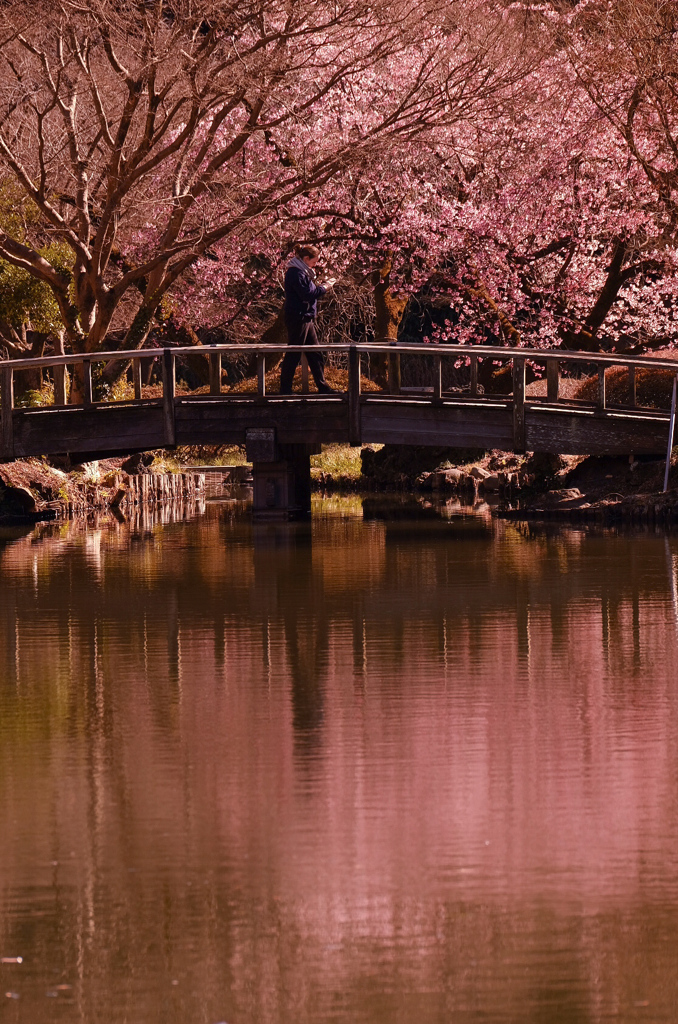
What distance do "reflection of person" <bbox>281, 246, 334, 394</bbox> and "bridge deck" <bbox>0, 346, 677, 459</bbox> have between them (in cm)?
50

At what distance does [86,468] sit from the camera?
27625 millimetres

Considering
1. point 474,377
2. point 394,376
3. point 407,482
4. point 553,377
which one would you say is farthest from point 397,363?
point 407,482

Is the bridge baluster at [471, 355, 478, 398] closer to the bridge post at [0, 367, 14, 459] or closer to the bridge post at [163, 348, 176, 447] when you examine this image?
the bridge post at [163, 348, 176, 447]

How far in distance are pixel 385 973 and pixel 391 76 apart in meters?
→ 25.6

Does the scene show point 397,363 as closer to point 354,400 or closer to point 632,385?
point 354,400

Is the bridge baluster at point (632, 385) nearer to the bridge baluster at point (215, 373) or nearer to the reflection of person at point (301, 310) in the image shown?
the reflection of person at point (301, 310)

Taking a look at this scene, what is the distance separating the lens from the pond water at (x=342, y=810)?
5.57 meters

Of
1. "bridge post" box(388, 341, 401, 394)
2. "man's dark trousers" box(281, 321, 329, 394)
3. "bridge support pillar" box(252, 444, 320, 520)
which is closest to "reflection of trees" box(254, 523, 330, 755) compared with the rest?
"bridge support pillar" box(252, 444, 320, 520)

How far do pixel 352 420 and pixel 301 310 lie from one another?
1.89m

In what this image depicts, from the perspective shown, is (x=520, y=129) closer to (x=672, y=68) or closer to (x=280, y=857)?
(x=672, y=68)

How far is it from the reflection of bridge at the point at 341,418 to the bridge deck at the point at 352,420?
1 centimetres

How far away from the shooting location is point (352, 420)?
21.5m

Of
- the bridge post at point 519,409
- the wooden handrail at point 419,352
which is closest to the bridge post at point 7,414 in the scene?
the wooden handrail at point 419,352

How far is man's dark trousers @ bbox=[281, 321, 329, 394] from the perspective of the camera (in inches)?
880
